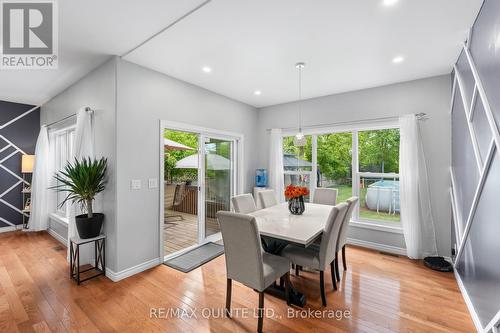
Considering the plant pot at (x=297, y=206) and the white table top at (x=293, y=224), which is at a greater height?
the plant pot at (x=297, y=206)

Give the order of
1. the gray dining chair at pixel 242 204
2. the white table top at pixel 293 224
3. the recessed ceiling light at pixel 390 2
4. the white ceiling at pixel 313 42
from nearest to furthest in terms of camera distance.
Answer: the recessed ceiling light at pixel 390 2, the white ceiling at pixel 313 42, the white table top at pixel 293 224, the gray dining chair at pixel 242 204

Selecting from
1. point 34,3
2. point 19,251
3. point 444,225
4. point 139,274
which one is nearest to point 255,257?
point 139,274

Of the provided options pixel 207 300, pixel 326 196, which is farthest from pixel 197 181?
pixel 326 196

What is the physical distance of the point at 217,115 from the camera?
13.2 ft

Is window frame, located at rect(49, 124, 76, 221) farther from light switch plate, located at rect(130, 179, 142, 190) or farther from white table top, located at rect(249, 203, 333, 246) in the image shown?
white table top, located at rect(249, 203, 333, 246)

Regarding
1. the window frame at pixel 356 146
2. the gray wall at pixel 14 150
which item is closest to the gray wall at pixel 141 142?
the window frame at pixel 356 146

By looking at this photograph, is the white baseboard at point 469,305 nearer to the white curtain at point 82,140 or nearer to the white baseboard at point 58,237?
the white curtain at point 82,140

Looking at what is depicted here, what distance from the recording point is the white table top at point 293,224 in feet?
6.46

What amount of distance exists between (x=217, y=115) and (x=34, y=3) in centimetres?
255

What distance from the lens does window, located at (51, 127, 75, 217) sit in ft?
13.2

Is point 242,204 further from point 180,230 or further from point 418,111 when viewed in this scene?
point 418,111

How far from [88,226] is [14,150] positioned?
3.88m

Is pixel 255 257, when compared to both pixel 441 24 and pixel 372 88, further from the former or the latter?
pixel 372 88

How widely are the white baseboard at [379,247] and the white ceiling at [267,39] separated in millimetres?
2618
